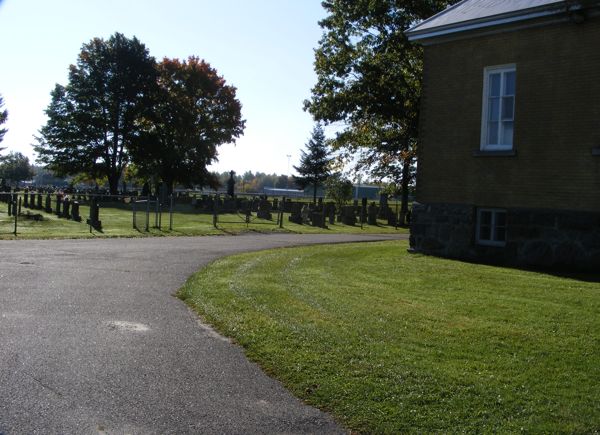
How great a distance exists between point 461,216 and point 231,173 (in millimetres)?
34760

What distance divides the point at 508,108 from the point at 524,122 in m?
0.70

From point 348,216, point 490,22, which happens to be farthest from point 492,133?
point 348,216

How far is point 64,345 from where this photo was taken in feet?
20.4

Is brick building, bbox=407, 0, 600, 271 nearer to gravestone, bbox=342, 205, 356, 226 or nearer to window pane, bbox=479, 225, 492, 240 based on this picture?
window pane, bbox=479, 225, 492, 240

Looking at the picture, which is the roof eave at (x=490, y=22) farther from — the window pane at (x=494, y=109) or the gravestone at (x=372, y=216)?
the gravestone at (x=372, y=216)

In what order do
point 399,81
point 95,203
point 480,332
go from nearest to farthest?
point 480,332 → point 95,203 → point 399,81

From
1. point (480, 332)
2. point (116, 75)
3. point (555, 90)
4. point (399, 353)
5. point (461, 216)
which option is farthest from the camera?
point (116, 75)

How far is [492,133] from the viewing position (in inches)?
575

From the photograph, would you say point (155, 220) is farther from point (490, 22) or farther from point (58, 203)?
point (490, 22)

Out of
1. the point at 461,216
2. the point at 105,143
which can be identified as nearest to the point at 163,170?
the point at 105,143

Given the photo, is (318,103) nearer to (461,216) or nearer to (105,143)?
(461,216)

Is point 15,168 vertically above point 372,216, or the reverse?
point 15,168

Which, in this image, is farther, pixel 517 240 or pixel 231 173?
pixel 231 173

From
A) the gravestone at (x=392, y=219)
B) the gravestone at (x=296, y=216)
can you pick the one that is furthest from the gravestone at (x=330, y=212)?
the gravestone at (x=392, y=219)
